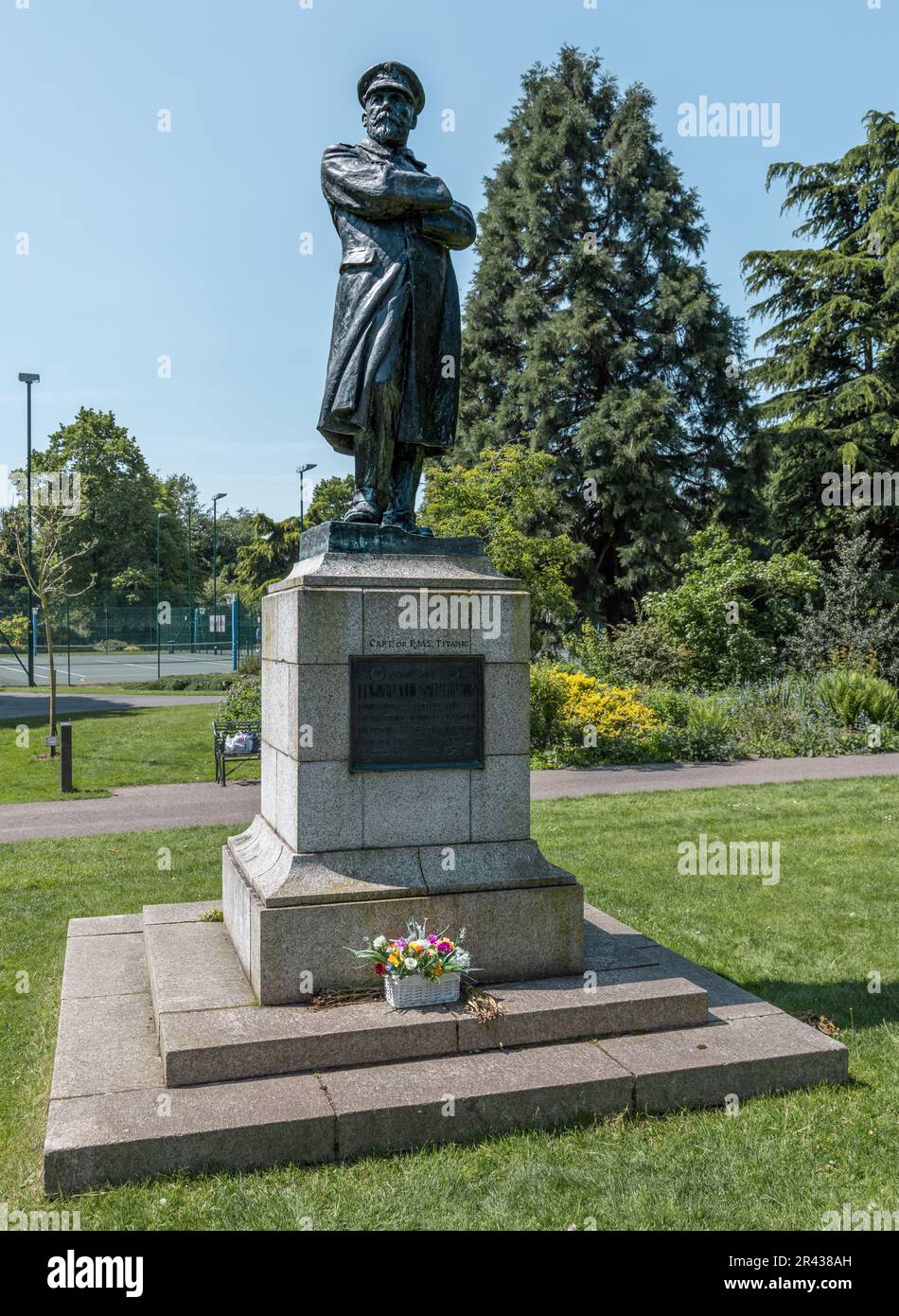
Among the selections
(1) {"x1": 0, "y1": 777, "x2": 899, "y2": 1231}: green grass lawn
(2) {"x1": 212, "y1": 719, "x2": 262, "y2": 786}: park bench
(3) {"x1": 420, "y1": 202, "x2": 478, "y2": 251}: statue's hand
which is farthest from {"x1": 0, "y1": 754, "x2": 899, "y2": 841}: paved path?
(3) {"x1": 420, "y1": 202, "x2": 478, "y2": 251}: statue's hand

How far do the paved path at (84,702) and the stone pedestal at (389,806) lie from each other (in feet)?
61.6

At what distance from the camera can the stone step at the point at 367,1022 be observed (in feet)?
15.3

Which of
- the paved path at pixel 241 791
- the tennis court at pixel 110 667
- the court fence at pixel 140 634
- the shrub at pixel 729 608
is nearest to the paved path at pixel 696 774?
the paved path at pixel 241 791

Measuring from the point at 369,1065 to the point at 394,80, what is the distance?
17.7 ft

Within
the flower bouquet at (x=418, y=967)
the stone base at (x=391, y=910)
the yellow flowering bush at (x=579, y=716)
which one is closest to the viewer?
the flower bouquet at (x=418, y=967)

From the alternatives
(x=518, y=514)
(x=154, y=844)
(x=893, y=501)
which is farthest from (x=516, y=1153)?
(x=893, y=501)

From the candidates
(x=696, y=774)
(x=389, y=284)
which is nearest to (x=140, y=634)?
(x=696, y=774)

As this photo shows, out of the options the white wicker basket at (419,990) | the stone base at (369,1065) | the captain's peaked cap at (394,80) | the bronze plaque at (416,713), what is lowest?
the stone base at (369,1065)

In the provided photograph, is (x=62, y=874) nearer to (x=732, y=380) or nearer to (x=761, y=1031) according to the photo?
(x=761, y=1031)

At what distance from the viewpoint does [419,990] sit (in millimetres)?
5062

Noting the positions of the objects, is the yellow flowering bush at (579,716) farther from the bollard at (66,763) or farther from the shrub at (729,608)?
the bollard at (66,763)

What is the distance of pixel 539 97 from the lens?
29766 millimetres

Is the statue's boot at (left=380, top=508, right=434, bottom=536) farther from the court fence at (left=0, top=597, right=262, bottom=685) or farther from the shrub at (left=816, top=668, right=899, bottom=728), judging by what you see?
the court fence at (left=0, top=597, right=262, bottom=685)

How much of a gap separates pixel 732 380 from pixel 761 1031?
25.2m
